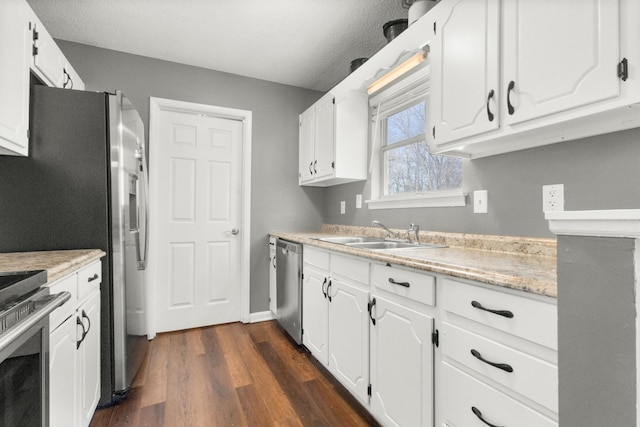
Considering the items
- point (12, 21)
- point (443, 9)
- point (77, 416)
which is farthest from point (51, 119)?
point (443, 9)

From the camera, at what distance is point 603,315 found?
504mm

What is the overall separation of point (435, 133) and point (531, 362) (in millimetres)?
1101

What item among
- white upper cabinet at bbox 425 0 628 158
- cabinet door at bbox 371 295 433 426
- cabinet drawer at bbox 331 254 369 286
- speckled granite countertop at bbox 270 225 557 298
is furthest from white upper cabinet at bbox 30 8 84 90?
cabinet door at bbox 371 295 433 426

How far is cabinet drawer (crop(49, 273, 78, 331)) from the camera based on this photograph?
3.50 ft

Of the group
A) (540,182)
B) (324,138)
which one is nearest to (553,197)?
(540,182)

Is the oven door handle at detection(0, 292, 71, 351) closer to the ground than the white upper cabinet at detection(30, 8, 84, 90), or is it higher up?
closer to the ground

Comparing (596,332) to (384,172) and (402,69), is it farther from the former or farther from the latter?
(384,172)

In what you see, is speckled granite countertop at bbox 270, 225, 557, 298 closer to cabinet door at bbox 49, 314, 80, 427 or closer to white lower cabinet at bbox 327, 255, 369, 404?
white lower cabinet at bbox 327, 255, 369, 404

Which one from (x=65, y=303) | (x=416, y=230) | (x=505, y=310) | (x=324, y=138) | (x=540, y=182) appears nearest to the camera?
(x=505, y=310)

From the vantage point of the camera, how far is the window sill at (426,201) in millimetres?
1786

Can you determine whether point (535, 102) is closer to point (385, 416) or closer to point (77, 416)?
point (385, 416)

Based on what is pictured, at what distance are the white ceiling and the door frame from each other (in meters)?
0.42

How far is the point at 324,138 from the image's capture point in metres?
2.73

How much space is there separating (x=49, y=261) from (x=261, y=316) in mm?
2116
